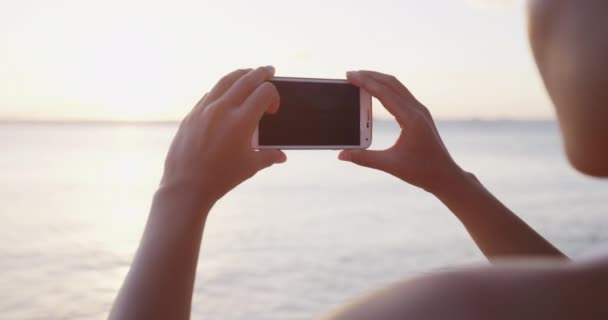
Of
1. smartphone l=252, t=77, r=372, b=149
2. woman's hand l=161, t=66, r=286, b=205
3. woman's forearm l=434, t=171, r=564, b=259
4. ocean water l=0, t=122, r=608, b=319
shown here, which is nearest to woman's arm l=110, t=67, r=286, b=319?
woman's hand l=161, t=66, r=286, b=205

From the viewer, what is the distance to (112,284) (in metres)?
4.45

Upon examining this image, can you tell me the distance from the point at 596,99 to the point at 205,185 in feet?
1.41

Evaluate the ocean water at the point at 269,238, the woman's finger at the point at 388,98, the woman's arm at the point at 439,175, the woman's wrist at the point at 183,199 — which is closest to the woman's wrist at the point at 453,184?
the woman's arm at the point at 439,175

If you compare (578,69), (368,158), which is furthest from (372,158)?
(578,69)

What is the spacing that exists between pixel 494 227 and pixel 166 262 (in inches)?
17.3

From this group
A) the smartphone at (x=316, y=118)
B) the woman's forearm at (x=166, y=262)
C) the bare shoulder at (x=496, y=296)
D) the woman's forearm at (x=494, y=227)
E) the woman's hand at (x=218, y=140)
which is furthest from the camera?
the smartphone at (x=316, y=118)

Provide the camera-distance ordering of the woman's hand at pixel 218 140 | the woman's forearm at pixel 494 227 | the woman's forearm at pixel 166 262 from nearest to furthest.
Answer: the woman's forearm at pixel 166 262
the woman's hand at pixel 218 140
the woman's forearm at pixel 494 227

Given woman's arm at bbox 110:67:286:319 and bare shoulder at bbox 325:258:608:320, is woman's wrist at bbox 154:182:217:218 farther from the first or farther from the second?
bare shoulder at bbox 325:258:608:320

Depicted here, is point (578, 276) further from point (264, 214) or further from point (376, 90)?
point (264, 214)

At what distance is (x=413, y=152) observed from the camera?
924 millimetres

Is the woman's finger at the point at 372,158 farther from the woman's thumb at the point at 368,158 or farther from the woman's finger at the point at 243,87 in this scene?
the woman's finger at the point at 243,87

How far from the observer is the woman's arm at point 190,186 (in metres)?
0.60

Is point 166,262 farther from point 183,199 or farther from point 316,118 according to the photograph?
point 316,118

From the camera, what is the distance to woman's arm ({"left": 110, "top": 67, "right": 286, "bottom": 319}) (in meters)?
0.60
